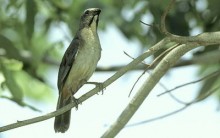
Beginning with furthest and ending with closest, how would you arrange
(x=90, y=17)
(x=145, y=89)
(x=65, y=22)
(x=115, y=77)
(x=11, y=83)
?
(x=65, y=22) → (x=90, y=17) → (x=11, y=83) → (x=145, y=89) → (x=115, y=77)

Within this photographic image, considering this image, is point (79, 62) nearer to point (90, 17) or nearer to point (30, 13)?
point (90, 17)

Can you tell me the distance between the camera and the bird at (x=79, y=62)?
6309 mm

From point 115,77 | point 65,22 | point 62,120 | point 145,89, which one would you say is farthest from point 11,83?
point 65,22

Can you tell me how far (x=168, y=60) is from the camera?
516 centimetres

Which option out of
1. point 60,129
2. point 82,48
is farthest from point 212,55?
point 60,129

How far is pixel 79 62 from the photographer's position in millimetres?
6352

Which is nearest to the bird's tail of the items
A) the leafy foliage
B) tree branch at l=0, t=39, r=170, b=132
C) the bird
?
the bird

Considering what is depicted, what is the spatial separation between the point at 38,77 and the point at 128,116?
2353mm

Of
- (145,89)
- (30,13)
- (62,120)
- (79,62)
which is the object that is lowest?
(145,89)

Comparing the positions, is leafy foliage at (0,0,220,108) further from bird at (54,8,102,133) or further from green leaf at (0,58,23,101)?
bird at (54,8,102,133)

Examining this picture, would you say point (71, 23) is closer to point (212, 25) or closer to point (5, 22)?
point (5, 22)

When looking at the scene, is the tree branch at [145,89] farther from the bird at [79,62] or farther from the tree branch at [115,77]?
the bird at [79,62]

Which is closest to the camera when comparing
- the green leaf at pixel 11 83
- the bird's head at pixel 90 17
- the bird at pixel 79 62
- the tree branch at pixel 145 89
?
the tree branch at pixel 145 89

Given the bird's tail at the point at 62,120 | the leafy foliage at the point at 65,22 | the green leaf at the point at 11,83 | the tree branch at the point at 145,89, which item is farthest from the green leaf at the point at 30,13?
the tree branch at the point at 145,89
